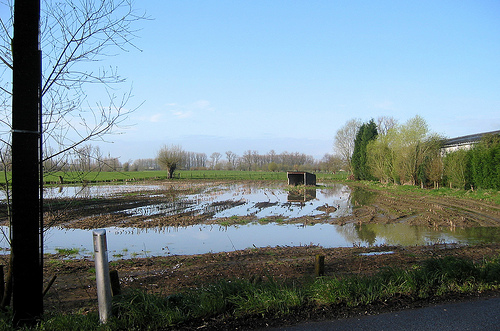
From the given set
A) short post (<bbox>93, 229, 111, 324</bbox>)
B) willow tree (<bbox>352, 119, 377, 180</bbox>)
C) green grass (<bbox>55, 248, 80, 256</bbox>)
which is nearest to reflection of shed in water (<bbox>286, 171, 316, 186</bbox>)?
willow tree (<bbox>352, 119, 377, 180</bbox>)

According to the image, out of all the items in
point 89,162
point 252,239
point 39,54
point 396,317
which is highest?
point 39,54

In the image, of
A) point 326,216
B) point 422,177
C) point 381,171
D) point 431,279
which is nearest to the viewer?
point 431,279

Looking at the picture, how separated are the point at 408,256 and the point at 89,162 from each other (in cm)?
736

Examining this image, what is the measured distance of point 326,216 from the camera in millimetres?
18516

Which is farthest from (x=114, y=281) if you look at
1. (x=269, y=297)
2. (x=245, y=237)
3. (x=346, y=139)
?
(x=346, y=139)

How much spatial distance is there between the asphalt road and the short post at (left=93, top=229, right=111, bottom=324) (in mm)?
1911

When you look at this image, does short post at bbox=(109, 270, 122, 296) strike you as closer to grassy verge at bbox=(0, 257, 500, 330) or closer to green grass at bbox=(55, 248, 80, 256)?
Answer: grassy verge at bbox=(0, 257, 500, 330)

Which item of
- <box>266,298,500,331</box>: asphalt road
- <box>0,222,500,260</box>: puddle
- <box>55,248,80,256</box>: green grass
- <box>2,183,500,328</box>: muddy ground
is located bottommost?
<box>0,222,500,260</box>: puddle

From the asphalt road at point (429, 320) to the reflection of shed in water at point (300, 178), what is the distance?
39206 mm

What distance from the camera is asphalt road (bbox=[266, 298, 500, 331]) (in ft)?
12.8

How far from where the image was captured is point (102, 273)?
3.92 metres

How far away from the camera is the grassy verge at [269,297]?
3990mm

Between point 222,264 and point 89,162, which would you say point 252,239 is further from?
point 89,162

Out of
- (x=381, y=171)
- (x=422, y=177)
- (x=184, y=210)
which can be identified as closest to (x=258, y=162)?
(x=381, y=171)
